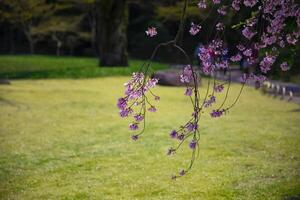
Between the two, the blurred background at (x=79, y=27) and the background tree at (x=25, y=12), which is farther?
the blurred background at (x=79, y=27)

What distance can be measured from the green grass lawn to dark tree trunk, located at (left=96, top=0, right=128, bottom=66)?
1205cm

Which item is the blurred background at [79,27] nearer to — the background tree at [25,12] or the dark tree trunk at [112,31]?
the background tree at [25,12]

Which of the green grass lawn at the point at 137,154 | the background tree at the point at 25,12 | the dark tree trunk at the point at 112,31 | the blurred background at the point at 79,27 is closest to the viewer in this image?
the green grass lawn at the point at 137,154

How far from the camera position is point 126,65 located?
26594mm

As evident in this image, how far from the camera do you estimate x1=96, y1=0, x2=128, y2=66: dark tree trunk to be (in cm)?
2503

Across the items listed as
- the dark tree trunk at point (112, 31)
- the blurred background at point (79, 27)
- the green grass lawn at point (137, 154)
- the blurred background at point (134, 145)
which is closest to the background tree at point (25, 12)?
the blurred background at point (79, 27)

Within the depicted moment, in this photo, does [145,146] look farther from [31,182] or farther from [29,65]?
[29,65]

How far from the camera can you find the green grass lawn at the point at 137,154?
6.32 m

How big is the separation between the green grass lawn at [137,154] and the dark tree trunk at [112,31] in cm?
1205

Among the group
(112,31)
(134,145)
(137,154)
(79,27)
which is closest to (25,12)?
(79,27)

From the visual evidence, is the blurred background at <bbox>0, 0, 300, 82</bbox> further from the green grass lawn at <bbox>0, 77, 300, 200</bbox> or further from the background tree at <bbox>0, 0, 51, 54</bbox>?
the green grass lawn at <bbox>0, 77, 300, 200</bbox>

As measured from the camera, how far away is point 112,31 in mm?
25500

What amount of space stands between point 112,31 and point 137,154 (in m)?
18.0

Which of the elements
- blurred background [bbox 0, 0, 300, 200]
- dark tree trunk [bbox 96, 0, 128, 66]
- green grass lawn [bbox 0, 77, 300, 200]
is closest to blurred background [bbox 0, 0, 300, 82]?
dark tree trunk [bbox 96, 0, 128, 66]
